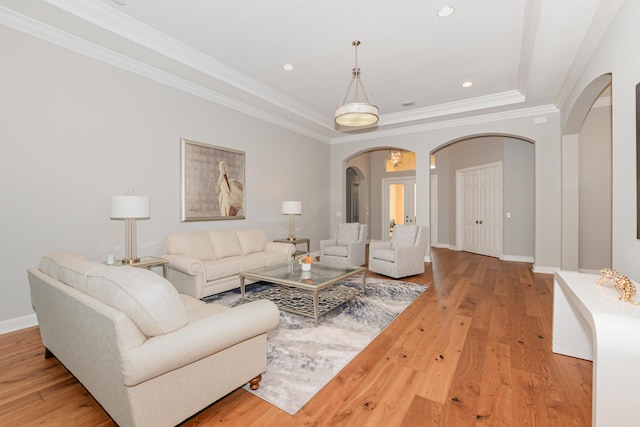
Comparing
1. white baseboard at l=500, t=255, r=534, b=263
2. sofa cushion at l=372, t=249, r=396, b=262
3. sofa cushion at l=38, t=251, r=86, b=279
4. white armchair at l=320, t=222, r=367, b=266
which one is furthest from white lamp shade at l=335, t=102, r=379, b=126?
white baseboard at l=500, t=255, r=534, b=263

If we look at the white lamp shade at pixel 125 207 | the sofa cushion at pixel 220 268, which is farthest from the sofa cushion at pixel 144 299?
the sofa cushion at pixel 220 268

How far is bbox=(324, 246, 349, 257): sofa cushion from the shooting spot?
5556 millimetres

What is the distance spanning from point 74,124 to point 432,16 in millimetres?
4132

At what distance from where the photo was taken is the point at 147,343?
1378 mm

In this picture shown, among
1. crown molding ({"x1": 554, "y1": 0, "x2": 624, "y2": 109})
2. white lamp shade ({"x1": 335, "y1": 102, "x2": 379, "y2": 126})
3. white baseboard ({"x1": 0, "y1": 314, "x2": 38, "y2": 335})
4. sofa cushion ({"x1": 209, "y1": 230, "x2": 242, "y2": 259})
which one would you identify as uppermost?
crown molding ({"x1": 554, "y1": 0, "x2": 624, "y2": 109})

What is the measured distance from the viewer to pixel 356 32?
3383mm

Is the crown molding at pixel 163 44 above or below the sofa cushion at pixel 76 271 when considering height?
above

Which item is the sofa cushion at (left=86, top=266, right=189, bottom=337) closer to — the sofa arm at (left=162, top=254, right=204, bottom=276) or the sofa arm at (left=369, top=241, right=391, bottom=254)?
the sofa arm at (left=162, top=254, right=204, bottom=276)

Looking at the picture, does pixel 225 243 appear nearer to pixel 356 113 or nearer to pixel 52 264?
pixel 52 264

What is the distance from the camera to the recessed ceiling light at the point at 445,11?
9.70ft

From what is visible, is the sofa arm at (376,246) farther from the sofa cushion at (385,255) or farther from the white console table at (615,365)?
the white console table at (615,365)

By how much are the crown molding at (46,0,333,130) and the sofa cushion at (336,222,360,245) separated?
2679 mm

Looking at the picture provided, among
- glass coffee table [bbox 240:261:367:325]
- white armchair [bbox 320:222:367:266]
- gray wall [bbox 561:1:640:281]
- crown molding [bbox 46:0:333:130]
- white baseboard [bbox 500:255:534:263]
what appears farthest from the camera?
white baseboard [bbox 500:255:534:263]

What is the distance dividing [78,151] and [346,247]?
424 centimetres
